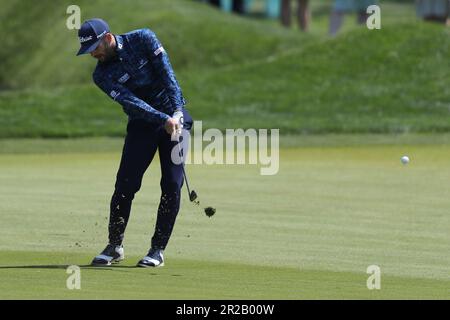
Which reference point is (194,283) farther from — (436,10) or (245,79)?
(436,10)

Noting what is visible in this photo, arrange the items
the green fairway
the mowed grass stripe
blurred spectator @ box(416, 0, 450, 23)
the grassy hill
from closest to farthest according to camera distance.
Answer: the mowed grass stripe
the green fairway
the grassy hill
blurred spectator @ box(416, 0, 450, 23)

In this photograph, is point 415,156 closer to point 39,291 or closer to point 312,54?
point 312,54

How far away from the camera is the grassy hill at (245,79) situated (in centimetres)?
2597

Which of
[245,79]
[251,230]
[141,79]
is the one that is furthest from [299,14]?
[141,79]

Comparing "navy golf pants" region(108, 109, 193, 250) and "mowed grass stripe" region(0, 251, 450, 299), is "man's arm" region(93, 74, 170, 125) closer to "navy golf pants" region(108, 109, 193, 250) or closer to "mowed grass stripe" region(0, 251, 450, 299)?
"navy golf pants" region(108, 109, 193, 250)

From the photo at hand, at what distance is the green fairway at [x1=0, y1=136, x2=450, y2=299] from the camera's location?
9.33 meters

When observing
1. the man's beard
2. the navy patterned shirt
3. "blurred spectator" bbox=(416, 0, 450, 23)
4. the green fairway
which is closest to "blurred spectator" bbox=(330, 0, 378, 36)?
"blurred spectator" bbox=(416, 0, 450, 23)

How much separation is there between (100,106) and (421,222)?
14.9 m

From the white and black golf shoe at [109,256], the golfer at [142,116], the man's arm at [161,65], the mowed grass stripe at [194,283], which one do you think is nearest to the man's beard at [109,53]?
the golfer at [142,116]

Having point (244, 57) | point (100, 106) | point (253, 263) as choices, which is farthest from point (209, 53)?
point (253, 263)

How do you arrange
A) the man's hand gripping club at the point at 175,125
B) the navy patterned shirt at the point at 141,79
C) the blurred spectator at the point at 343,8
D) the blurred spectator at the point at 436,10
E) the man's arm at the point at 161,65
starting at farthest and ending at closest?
1. the blurred spectator at the point at 343,8
2. the blurred spectator at the point at 436,10
3. the man's arm at the point at 161,65
4. the navy patterned shirt at the point at 141,79
5. the man's hand gripping club at the point at 175,125

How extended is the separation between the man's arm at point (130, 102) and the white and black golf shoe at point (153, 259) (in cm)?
101

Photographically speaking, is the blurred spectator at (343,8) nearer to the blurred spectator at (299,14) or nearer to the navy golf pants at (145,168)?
the blurred spectator at (299,14)

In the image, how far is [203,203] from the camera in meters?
14.8
